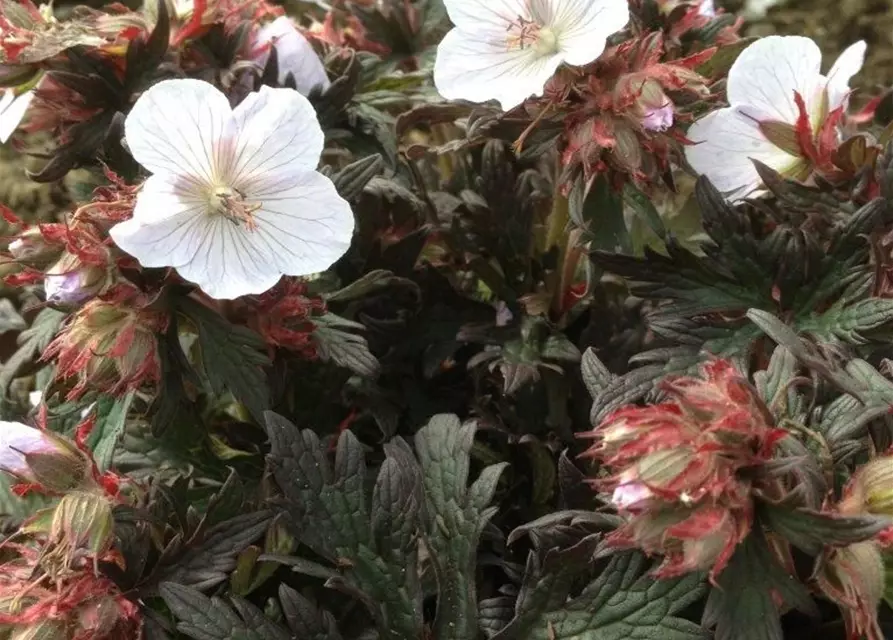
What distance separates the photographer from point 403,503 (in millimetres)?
686

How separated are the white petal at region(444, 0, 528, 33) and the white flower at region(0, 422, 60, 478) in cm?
46

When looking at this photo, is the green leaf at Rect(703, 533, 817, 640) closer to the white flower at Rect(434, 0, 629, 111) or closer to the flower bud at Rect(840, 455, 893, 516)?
the flower bud at Rect(840, 455, 893, 516)

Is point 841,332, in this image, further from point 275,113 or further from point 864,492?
point 275,113

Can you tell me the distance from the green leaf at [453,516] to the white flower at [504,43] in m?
0.27

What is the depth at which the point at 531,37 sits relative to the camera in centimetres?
77

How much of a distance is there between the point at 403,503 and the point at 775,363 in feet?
0.92

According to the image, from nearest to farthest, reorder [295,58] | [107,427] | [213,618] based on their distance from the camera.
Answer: [213,618] → [107,427] → [295,58]

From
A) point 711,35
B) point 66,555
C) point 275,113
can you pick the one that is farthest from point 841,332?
point 66,555

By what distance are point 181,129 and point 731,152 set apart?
0.45 metres

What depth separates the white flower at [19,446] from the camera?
665 mm

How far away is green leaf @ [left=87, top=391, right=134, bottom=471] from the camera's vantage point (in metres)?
0.72

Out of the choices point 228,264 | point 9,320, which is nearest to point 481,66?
point 228,264

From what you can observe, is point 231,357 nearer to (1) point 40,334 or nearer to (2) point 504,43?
(1) point 40,334

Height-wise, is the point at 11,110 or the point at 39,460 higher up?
the point at 11,110
